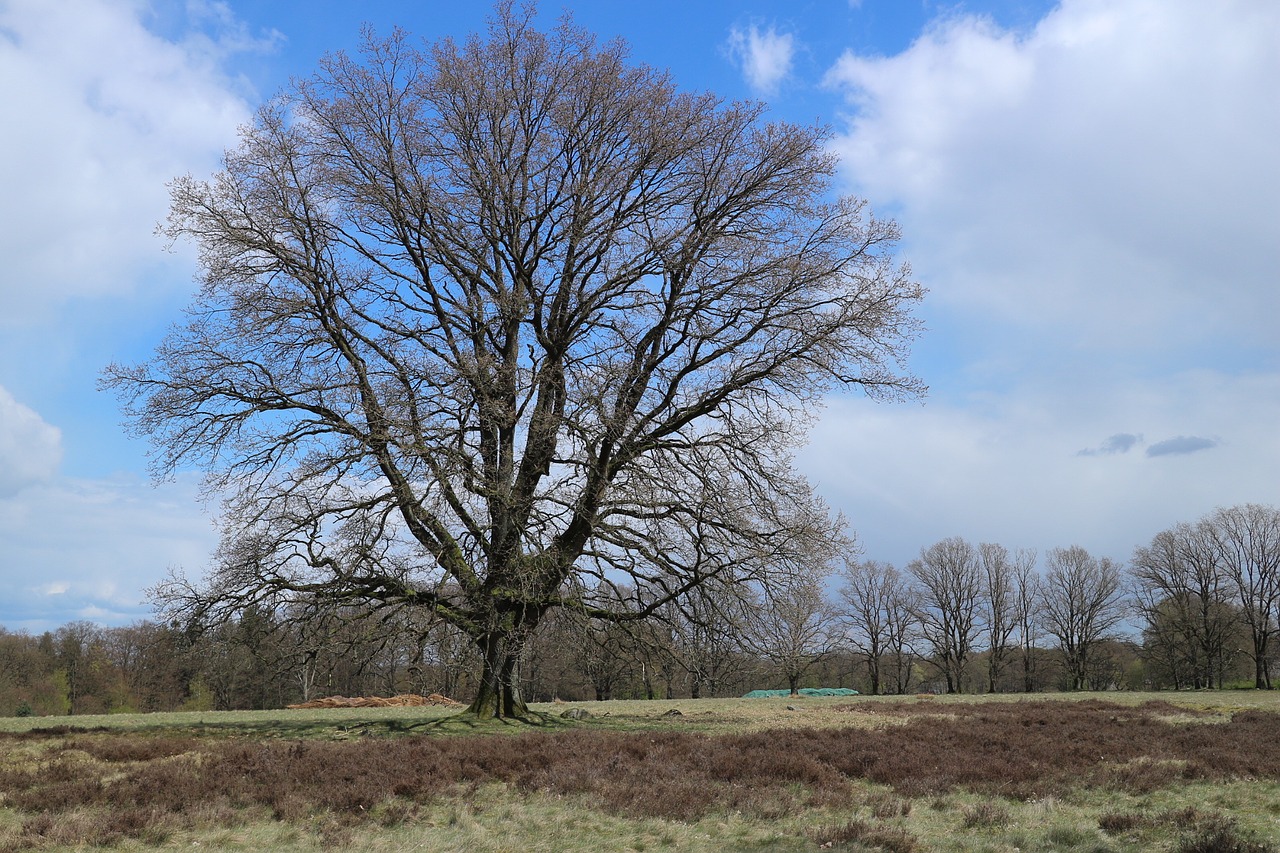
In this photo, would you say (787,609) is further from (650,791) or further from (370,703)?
(370,703)

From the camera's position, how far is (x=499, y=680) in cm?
1927

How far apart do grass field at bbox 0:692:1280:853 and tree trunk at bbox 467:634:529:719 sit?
1.80m

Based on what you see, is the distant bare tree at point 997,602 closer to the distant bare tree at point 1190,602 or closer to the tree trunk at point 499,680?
the distant bare tree at point 1190,602

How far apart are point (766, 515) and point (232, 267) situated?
12992 mm

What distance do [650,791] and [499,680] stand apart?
30.3 feet

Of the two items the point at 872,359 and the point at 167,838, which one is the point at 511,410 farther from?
the point at 167,838

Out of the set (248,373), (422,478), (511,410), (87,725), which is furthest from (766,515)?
(87,725)

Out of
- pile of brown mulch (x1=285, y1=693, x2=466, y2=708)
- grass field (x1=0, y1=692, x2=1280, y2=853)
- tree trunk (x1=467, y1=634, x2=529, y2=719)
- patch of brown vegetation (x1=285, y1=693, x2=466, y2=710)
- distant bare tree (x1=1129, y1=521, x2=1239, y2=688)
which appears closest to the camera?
grass field (x1=0, y1=692, x2=1280, y2=853)

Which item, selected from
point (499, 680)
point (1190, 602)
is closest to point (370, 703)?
point (499, 680)

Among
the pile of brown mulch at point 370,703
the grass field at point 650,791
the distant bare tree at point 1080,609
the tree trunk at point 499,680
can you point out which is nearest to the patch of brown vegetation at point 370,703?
the pile of brown mulch at point 370,703

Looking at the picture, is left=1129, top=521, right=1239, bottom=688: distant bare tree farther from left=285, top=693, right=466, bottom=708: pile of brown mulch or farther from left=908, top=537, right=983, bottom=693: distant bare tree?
left=285, top=693, right=466, bottom=708: pile of brown mulch

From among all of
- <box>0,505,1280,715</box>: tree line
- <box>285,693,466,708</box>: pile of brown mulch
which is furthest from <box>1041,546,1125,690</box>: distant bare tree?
<box>285,693,466,708</box>: pile of brown mulch

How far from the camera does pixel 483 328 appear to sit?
20422 millimetres

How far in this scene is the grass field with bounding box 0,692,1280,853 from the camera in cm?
856
